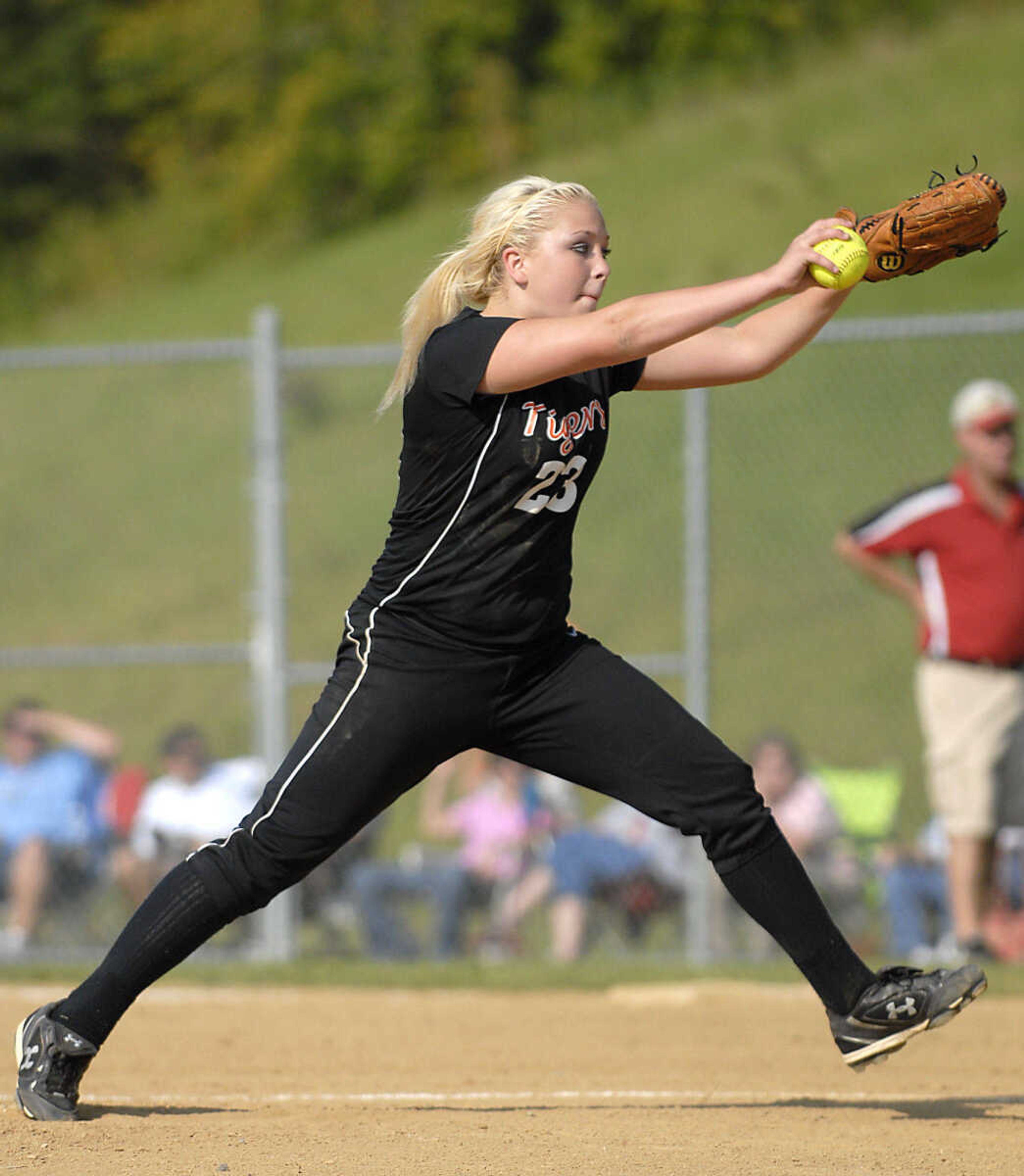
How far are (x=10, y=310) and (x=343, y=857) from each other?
18728mm

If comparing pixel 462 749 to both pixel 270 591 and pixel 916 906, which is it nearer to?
pixel 270 591

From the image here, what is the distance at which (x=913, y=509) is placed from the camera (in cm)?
718

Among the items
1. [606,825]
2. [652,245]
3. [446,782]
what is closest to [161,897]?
[606,825]

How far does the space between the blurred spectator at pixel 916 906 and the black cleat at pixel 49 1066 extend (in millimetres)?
3932

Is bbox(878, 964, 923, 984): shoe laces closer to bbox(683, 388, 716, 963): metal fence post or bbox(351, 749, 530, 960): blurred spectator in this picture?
bbox(683, 388, 716, 963): metal fence post

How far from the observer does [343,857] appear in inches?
310

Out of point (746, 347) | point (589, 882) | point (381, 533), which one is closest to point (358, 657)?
point (746, 347)

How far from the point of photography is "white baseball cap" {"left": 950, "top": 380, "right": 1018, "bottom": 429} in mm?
7008

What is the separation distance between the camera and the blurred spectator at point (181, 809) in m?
7.75

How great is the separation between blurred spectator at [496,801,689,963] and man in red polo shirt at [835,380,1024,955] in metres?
1.15

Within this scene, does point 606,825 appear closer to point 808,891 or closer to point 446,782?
point 446,782

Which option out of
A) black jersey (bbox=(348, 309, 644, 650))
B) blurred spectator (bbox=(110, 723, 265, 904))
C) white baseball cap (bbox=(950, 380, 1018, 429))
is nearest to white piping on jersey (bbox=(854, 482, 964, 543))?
white baseball cap (bbox=(950, 380, 1018, 429))

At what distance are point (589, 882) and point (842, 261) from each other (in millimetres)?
4381

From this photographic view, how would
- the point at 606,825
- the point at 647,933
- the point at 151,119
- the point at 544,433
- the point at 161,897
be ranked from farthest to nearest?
the point at 151,119 → the point at 606,825 → the point at 647,933 → the point at 161,897 → the point at 544,433
